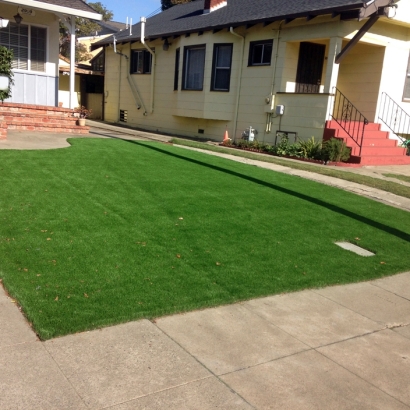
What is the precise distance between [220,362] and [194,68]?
1689 centimetres

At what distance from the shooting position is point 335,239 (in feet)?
22.3

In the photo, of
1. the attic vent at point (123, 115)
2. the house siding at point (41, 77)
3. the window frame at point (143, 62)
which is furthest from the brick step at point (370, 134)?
the attic vent at point (123, 115)

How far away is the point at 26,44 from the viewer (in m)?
15.4

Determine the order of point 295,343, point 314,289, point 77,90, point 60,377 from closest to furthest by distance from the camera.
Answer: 1. point 60,377
2. point 295,343
3. point 314,289
4. point 77,90

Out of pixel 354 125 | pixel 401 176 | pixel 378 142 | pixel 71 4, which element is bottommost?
pixel 401 176

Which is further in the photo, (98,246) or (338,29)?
(338,29)

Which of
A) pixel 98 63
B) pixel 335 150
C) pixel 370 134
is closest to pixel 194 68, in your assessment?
pixel 370 134

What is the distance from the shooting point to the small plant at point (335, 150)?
44.1 feet

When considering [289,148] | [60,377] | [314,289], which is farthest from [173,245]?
[289,148]

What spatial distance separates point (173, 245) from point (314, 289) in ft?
5.71

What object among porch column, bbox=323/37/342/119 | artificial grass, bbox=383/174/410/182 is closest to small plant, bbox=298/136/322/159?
porch column, bbox=323/37/342/119

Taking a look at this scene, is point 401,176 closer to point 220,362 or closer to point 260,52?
point 260,52

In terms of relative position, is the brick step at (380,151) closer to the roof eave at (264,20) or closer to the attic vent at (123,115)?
the roof eave at (264,20)

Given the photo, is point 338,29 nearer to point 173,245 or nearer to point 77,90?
point 173,245
